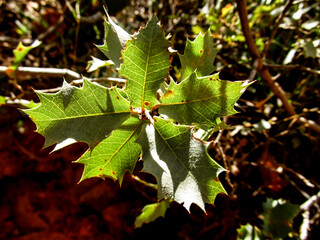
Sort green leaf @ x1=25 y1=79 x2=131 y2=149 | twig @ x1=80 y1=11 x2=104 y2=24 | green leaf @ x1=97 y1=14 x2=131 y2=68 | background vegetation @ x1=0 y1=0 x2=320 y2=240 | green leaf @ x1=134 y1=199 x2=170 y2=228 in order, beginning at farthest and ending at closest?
1. twig @ x1=80 y1=11 x2=104 y2=24
2. background vegetation @ x1=0 y1=0 x2=320 y2=240
3. green leaf @ x1=134 y1=199 x2=170 y2=228
4. green leaf @ x1=97 y1=14 x2=131 y2=68
5. green leaf @ x1=25 y1=79 x2=131 y2=149

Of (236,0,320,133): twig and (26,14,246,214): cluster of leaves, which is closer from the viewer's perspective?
(26,14,246,214): cluster of leaves

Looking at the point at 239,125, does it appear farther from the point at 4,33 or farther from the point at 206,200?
the point at 4,33

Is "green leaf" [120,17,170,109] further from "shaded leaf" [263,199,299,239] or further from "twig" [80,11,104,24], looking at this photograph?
"twig" [80,11,104,24]

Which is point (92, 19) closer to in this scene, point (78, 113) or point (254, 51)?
point (254, 51)

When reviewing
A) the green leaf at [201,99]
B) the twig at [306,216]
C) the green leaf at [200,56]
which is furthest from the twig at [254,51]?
the green leaf at [201,99]

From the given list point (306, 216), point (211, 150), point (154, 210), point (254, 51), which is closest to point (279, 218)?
point (306, 216)

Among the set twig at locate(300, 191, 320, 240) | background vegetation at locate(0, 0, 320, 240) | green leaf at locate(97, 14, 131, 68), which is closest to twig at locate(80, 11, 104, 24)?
background vegetation at locate(0, 0, 320, 240)
